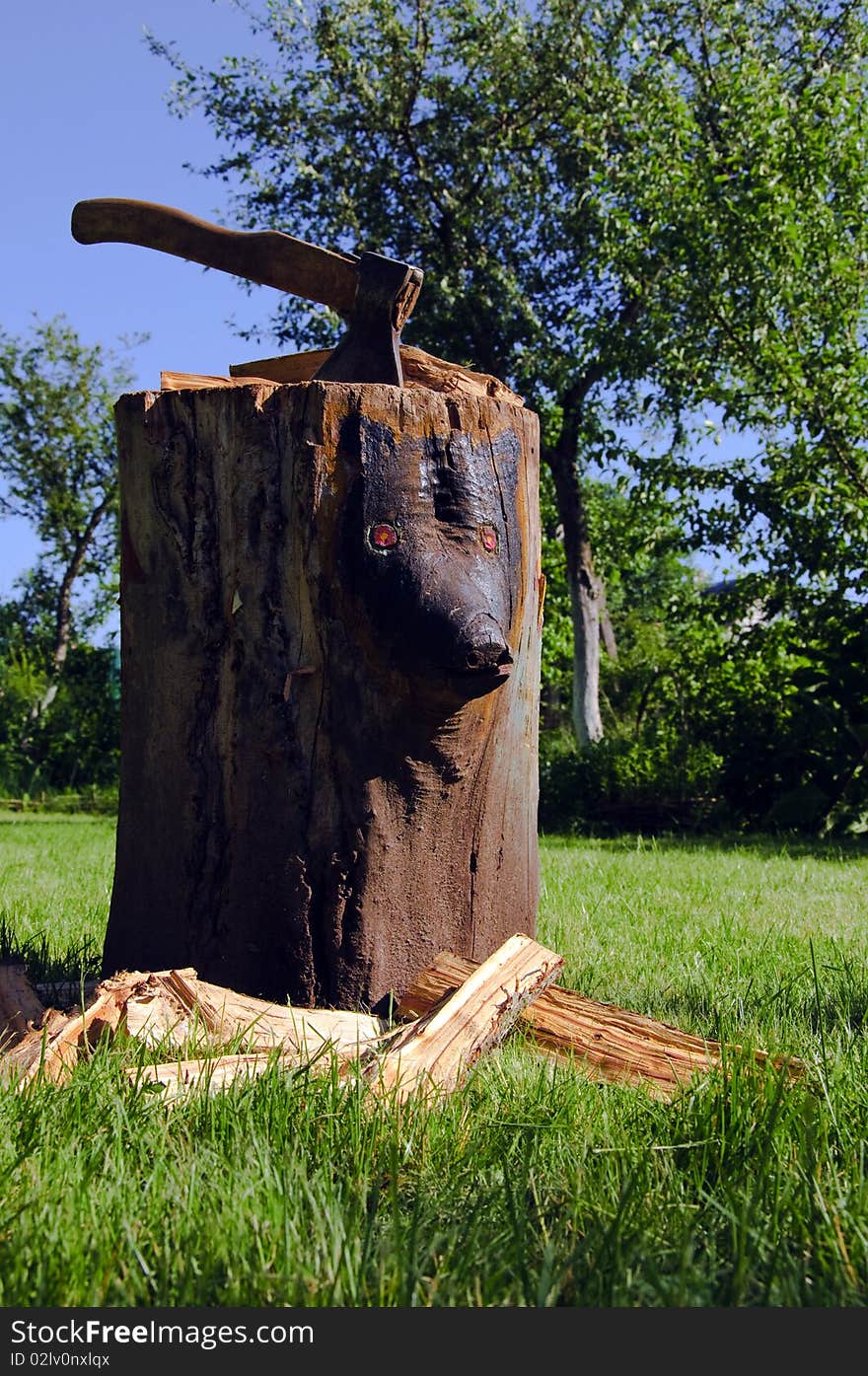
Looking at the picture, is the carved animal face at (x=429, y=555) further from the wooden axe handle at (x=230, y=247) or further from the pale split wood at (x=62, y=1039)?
the pale split wood at (x=62, y=1039)

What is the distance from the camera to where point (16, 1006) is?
110 inches

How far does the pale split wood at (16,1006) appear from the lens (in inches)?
101

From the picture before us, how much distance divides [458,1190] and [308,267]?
8.10ft

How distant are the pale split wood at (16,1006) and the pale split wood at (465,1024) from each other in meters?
0.76

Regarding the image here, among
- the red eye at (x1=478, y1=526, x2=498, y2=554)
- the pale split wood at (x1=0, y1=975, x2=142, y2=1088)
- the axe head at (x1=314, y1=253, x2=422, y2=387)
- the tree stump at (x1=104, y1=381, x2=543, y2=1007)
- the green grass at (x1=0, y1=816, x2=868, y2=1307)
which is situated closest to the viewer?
the green grass at (x1=0, y1=816, x2=868, y2=1307)

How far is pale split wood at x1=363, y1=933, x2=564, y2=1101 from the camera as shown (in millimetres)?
2295

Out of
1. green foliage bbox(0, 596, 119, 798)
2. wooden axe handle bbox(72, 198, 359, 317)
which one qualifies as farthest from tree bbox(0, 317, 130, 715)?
wooden axe handle bbox(72, 198, 359, 317)

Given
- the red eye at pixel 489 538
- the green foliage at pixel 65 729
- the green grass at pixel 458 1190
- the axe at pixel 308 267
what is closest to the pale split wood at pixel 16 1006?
Result: the green grass at pixel 458 1190

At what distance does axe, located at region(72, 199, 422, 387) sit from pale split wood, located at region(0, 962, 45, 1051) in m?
1.69

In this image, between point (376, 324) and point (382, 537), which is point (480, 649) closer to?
point (382, 537)

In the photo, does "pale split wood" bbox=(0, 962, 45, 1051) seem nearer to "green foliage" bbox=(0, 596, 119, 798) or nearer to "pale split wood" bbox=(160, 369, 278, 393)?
"pale split wood" bbox=(160, 369, 278, 393)

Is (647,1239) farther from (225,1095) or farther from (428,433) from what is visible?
(428,433)

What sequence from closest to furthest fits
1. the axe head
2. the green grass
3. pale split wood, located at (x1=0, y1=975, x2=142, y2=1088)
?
the green grass < pale split wood, located at (x1=0, y1=975, x2=142, y2=1088) < the axe head

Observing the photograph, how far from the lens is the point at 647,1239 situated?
167 centimetres
